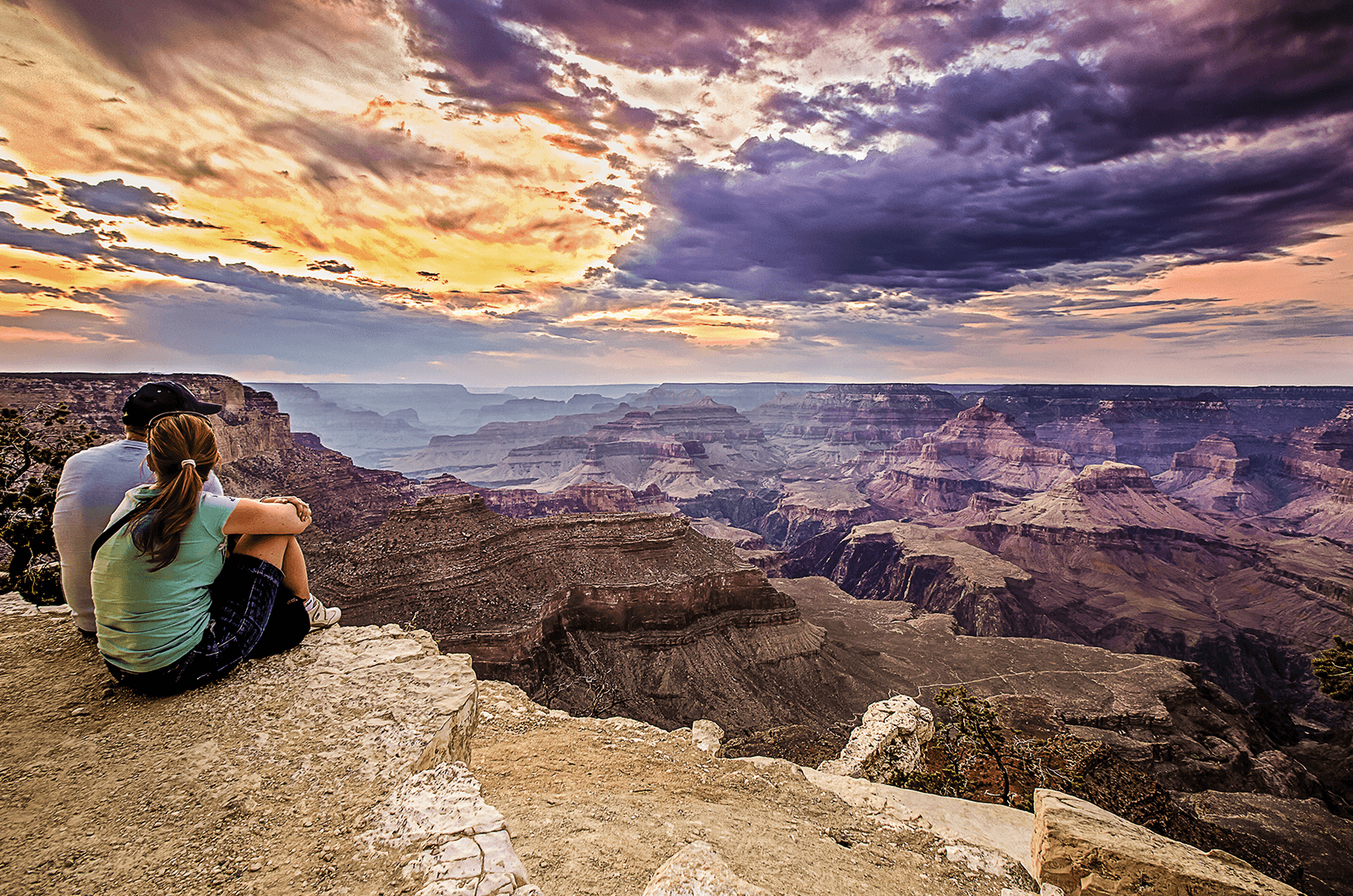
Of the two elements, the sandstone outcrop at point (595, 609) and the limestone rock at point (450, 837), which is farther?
the sandstone outcrop at point (595, 609)

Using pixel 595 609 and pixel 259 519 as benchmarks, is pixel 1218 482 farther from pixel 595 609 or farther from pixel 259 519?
pixel 259 519

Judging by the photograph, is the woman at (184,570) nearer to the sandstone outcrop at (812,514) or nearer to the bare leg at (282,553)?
the bare leg at (282,553)

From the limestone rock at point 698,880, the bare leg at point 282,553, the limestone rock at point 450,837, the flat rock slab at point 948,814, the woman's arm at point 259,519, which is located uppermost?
the woman's arm at point 259,519

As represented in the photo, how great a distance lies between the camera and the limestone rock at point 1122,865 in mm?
4645

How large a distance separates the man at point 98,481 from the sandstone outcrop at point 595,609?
2585 cm

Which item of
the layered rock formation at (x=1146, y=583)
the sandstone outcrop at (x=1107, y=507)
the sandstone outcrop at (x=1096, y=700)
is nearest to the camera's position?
the sandstone outcrop at (x=1096, y=700)

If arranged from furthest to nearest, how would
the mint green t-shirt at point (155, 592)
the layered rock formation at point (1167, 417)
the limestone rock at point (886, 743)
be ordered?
the layered rock formation at point (1167, 417) < the limestone rock at point (886, 743) < the mint green t-shirt at point (155, 592)

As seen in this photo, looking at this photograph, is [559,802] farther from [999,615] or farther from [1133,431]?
[1133,431]

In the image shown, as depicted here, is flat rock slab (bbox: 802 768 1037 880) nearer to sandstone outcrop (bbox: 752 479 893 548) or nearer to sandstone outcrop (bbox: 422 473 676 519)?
sandstone outcrop (bbox: 422 473 676 519)

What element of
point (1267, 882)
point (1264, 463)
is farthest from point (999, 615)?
point (1264, 463)

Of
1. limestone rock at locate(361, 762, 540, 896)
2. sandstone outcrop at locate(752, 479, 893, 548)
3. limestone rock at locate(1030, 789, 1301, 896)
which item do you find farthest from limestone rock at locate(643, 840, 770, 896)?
sandstone outcrop at locate(752, 479, 893, 548)

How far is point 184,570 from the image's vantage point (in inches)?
151

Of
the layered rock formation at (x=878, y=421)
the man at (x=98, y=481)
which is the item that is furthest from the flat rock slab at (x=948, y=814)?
the layered rock formation at (x=878, y=421)

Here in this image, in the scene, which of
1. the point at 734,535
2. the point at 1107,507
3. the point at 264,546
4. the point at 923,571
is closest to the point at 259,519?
the point at 264,546
